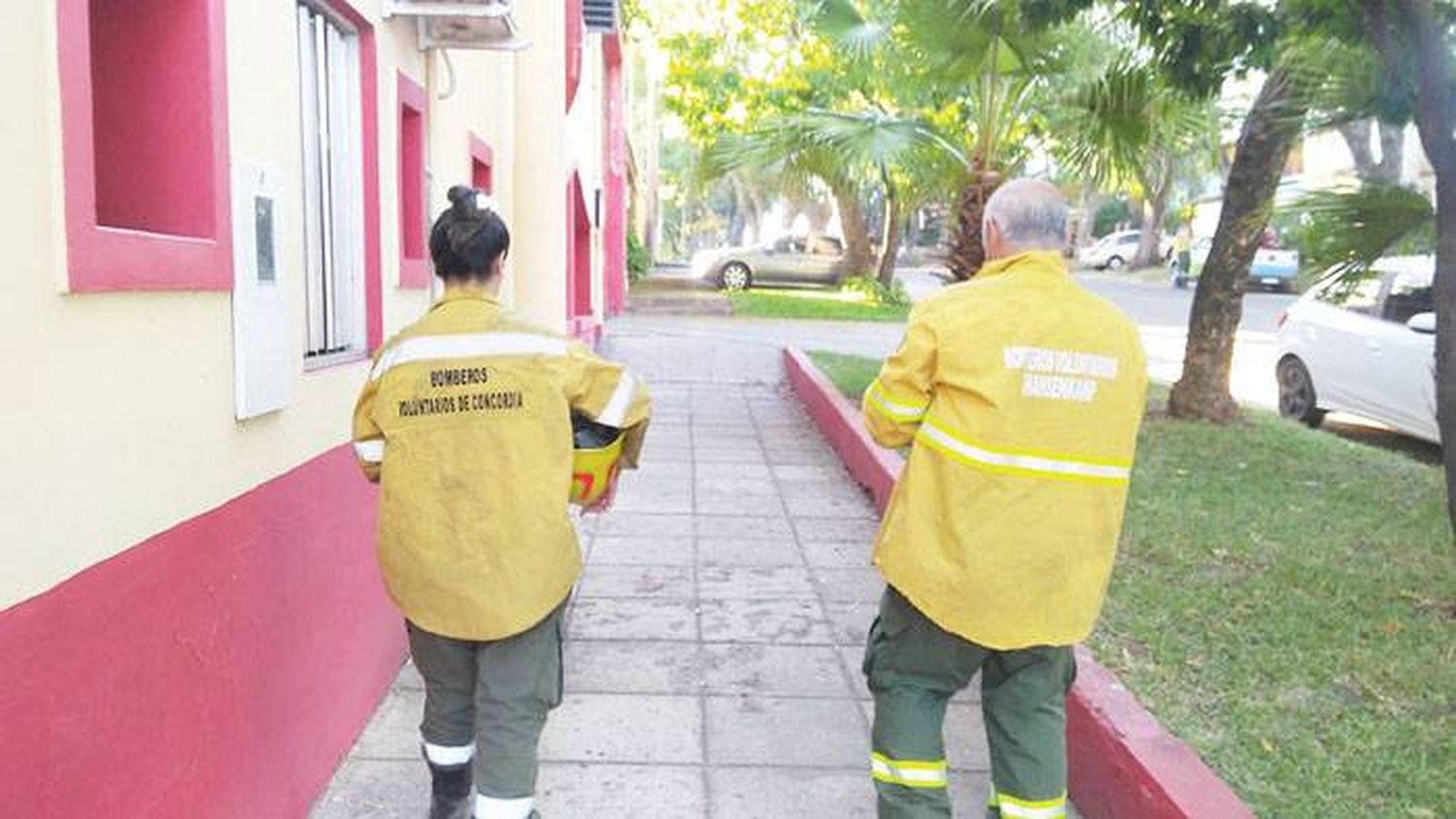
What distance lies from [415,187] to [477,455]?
2552mm

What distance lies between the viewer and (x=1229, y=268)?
973 cm

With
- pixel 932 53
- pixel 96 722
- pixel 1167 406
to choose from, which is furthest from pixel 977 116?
pixel 96 722

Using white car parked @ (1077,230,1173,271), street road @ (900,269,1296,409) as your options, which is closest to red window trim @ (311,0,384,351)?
street road @ (900,269,1296,409)

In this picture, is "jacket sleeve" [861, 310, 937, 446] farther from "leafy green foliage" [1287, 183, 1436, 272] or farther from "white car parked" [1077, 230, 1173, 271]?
"white car parked" [1077, 230, 1173, 271]

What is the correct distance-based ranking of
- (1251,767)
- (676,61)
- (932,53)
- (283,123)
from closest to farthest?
(283,123) < (1251,767) < (932,53) < (676,61)

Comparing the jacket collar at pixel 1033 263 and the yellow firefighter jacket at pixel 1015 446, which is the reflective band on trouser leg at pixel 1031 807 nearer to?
the yellow firefighter jacket at pixel 1015 446

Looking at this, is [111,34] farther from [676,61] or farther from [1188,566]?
[676,61]

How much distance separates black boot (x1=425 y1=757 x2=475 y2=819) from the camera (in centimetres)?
341

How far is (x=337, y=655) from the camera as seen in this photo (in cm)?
394

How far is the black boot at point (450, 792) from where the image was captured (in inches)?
134

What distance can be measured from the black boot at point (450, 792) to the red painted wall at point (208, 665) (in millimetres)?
388

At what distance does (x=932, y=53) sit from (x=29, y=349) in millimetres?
8327

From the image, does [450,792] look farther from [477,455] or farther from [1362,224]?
[1362,224]

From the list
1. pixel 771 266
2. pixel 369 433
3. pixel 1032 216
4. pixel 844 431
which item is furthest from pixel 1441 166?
pixel 771 266
